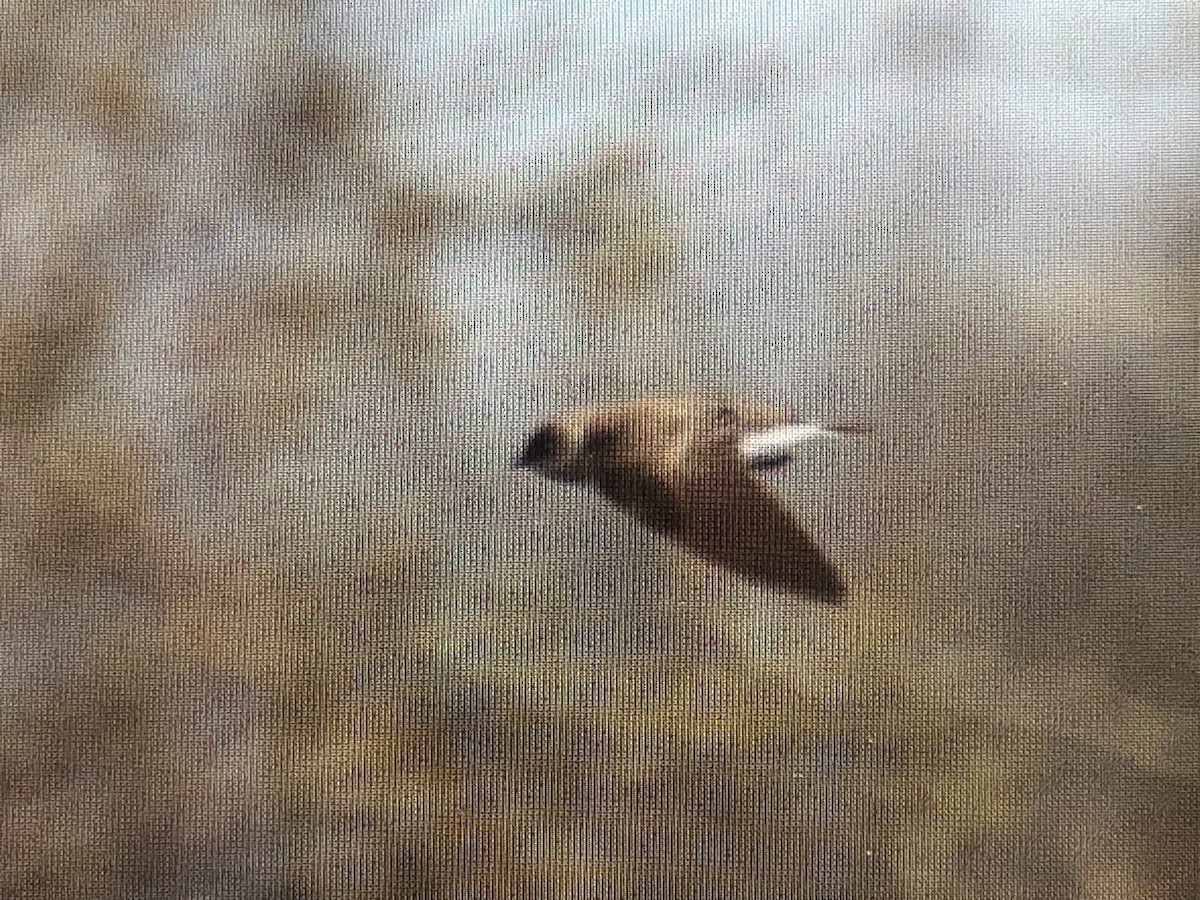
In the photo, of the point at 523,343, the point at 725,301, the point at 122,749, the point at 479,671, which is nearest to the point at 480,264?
the point at 523,343

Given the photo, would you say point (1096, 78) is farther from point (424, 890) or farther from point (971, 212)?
point (424, 890)

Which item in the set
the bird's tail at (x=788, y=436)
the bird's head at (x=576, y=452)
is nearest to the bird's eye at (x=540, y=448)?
the bird's head at (x=576, y=452)

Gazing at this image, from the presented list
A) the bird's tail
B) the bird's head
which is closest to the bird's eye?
the bird's head

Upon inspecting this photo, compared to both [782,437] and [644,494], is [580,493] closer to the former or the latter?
[644,494]

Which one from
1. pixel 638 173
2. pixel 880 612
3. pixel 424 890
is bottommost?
pixel 424 890

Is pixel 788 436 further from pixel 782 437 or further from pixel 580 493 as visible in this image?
pixel 580 493

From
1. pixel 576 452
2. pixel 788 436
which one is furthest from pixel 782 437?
pixel 576 452
